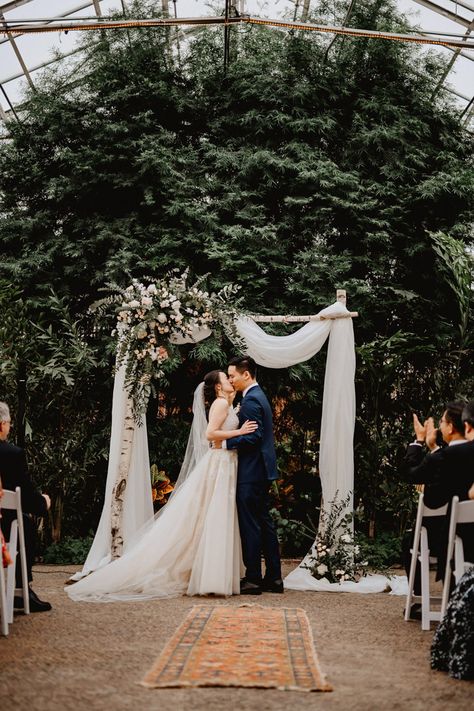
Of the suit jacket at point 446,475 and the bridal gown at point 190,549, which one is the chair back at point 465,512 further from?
the bridal gown at point 190,549

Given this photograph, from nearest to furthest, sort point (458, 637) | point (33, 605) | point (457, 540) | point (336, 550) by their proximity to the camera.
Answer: point (458, 637) < point (457, 540) < point (33, 605) < point (336, 550)

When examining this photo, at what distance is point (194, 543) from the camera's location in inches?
235

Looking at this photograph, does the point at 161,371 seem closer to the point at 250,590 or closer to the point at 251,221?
the point at 250,590

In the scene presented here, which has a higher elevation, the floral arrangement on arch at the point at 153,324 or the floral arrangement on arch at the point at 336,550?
the floral arrangement on arch at the point at 153,324

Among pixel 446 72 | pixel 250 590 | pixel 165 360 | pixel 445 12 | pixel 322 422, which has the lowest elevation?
pixel 250 590

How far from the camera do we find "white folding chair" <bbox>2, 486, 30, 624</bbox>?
4.29 meters

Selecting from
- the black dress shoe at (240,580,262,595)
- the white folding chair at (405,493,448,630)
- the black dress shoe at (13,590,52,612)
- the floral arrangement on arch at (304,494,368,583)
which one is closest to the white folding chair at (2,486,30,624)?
the black dress shoe at (13,590,52,612)

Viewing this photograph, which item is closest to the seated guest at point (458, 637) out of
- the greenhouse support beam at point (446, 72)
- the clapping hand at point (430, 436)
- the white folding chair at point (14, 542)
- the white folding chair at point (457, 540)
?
the white folding chair at point (457, 540)

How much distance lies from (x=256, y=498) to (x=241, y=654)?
257cm

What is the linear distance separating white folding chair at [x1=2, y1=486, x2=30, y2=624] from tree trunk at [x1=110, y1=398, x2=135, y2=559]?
2.07m

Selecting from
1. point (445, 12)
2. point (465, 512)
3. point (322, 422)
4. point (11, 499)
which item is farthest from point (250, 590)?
point (445, 12)

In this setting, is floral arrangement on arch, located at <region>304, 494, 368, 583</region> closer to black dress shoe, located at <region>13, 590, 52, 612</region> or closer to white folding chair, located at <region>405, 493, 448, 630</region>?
white folding chair, located at <region>405, 493, 448, 630</region>

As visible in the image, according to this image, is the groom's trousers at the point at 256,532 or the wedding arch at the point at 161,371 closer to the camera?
the groom's trousers at the point at 256,532

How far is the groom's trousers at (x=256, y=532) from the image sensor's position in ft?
19.6
